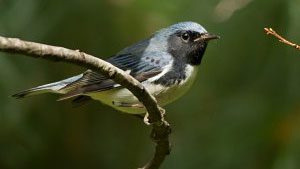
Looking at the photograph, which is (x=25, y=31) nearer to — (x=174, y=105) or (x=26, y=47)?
(x=174, y=105)

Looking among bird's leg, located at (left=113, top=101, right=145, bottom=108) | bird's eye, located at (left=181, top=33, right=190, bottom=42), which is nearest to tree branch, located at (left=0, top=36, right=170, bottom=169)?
bird's leg, located at (left=113, top=101, right=145, bottom=108)

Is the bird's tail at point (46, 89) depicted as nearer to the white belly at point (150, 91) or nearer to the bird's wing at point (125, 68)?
the bird's wing at point (125, 68)

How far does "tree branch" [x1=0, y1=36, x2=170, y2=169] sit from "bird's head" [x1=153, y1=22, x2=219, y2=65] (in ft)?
2.08

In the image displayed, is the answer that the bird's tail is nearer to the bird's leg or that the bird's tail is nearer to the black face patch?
the bird's leg

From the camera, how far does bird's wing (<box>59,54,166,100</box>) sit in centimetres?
280

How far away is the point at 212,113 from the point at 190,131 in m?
0.20

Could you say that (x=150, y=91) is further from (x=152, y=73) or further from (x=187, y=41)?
(x=187, y=41)

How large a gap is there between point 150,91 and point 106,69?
968mm

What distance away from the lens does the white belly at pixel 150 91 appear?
2.75 meters

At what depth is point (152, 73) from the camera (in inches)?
111

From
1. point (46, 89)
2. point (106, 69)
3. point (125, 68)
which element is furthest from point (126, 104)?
point (106, 69)

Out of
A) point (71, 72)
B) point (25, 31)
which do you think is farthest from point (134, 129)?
point (25, 31)

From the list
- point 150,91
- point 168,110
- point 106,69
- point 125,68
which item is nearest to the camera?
point 106,69

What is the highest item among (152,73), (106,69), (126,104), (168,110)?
(106,69)
